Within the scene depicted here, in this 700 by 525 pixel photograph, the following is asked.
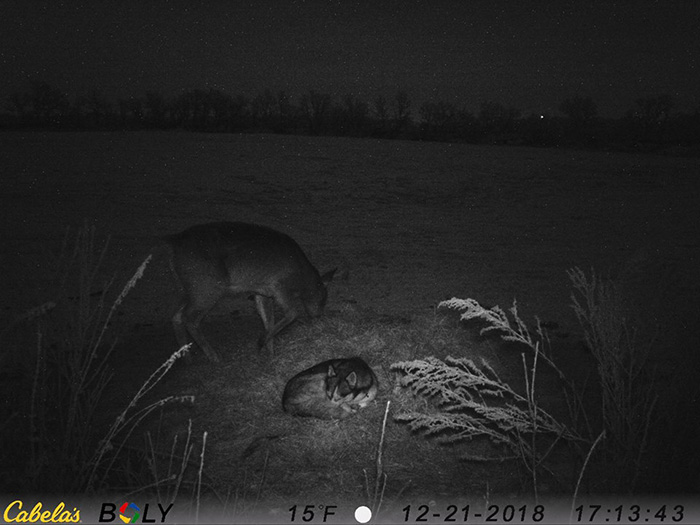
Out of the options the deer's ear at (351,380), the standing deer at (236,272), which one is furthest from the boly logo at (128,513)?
the standing deer at (236,272)

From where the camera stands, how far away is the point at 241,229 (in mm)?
6070

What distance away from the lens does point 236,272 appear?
5902 millimetres

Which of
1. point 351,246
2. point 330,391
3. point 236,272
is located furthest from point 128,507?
point 351,246

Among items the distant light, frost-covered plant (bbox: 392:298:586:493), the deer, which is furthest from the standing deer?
the distant light

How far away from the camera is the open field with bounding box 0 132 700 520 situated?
4.60 meters

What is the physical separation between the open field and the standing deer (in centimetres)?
27

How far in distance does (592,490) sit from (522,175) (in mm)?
18182

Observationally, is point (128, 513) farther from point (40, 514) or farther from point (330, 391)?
point (330, 391)

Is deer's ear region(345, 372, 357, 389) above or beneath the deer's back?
beneath

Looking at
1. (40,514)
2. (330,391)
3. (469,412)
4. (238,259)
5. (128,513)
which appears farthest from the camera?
(238,259)

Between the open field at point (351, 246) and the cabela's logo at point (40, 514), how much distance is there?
722 mm

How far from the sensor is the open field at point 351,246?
460 centimetres

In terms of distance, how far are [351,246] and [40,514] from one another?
335 inches

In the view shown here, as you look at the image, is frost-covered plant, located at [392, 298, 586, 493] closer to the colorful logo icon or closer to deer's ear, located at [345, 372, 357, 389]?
deer's ear, located at [345, 372, 357, 389]
